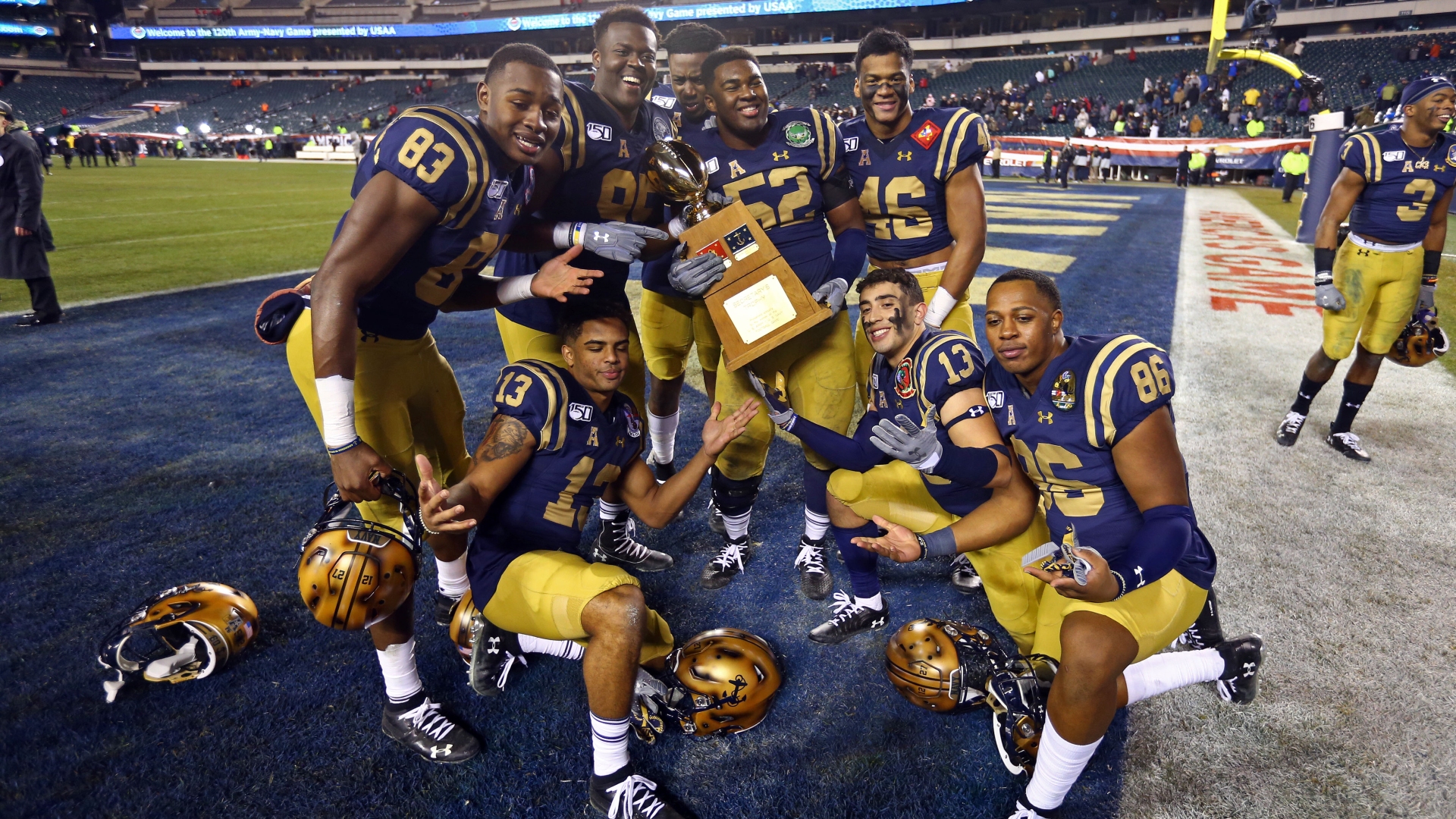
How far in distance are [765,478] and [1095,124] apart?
36482mm

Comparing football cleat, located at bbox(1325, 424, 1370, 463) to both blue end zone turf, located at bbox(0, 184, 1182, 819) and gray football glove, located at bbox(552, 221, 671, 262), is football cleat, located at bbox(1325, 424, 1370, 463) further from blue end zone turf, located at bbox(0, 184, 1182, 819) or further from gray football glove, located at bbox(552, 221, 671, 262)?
gray football glove, located at bbox(552, 221, 671, 262)

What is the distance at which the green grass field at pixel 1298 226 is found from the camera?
829cm

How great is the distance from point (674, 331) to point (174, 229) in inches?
624

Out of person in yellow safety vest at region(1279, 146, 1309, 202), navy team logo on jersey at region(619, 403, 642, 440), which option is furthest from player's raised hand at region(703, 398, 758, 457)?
person in yellow safety vest at region(1279, 146, 1309, 202)

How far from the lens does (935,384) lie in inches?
115

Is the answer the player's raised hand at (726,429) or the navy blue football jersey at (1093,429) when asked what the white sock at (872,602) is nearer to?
the navy blue football jersey at (1093,429)

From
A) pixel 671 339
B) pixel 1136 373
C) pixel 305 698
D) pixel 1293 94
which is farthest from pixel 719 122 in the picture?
pixel 1293 94

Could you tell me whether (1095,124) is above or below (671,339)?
above

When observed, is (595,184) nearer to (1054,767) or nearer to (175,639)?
(175,639)

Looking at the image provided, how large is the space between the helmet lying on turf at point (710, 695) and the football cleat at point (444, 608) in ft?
3.73

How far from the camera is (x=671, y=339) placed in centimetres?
410

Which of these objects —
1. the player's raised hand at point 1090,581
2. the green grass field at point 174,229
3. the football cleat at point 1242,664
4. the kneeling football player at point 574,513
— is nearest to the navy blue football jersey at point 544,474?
the kneeling football player at point 574,513

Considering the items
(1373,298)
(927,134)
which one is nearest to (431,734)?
(927,134)

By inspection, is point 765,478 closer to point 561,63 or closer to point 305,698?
point 305,698
